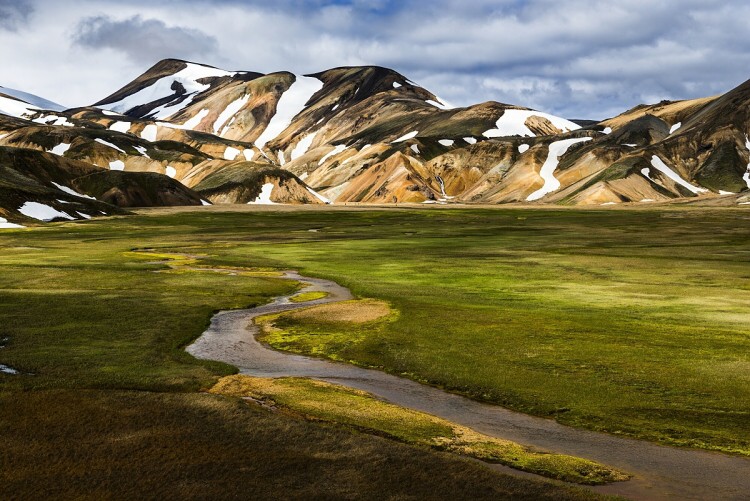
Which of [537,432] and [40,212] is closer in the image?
[537,432]

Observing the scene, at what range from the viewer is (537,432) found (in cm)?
1800

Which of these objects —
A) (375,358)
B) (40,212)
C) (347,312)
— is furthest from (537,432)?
(40,212)

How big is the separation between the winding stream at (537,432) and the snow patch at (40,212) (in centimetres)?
12163

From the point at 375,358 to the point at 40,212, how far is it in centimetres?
13080

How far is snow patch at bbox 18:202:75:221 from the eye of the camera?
451ft

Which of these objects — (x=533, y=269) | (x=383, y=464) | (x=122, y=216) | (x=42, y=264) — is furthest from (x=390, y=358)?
(x=122, y=216)

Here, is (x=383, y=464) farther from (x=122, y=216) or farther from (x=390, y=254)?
(x=122, y=216)

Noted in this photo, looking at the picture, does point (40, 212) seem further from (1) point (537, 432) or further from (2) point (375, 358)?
(1) point (537, 432)

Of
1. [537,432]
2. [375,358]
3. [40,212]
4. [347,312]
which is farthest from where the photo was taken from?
[40,212]

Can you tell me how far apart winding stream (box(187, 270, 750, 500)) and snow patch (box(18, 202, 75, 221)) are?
122 metres

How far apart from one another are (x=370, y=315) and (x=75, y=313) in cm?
1288

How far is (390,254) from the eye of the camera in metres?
68.5

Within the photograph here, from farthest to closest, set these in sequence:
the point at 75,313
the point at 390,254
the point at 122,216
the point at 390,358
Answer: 1. the point at 122,216
2. the point at 390,254
3. the point at 75,313
4. the point at 390,358

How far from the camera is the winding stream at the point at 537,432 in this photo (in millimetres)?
14719
